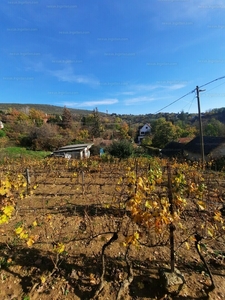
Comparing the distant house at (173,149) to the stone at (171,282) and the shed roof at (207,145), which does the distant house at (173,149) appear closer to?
the shed roof at (207,145)

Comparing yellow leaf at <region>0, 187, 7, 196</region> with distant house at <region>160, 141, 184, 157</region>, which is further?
distant house at <region>160, 141, 184, 157</region>

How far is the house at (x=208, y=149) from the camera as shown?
57.8 ft

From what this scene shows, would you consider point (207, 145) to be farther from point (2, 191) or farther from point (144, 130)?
point (144, 130)

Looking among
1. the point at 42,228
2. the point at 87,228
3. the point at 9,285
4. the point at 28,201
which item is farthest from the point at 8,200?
the point at 28,201

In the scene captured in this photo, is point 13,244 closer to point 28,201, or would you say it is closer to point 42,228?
point 42,228

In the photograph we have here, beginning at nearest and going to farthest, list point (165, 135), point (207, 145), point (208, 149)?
1. point (208, 149)
2. point (207, 145)
3. point (165, 135)

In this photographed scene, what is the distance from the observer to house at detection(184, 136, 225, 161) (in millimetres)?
17609

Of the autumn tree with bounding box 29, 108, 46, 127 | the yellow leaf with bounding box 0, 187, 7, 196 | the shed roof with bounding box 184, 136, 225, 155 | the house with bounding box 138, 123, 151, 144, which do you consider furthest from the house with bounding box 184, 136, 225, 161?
the house with bounding box 138, 123, 151, 144

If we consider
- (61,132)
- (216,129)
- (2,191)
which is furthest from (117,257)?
(216,129)

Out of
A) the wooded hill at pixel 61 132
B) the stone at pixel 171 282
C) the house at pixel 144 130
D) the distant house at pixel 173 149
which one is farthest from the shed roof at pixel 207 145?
the house at pixel 144 130

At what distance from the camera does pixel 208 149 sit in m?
18.6

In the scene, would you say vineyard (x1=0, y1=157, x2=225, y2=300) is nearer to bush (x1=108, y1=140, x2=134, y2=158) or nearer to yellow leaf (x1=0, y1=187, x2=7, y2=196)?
yellow leaf (x1=0, y1=187, x2=7, y2=196)

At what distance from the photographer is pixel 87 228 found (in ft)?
12.8

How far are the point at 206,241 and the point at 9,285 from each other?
3.82 meters
